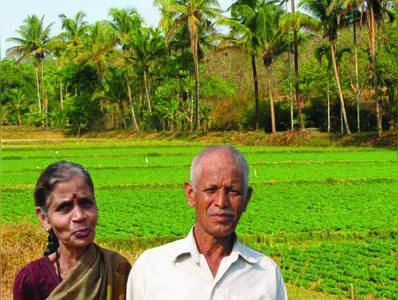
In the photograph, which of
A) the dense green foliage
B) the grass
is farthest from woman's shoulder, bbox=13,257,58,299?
the dense green foliage

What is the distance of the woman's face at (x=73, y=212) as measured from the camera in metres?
2.08

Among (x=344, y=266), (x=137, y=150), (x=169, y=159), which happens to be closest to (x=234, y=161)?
(x=344, y=266)

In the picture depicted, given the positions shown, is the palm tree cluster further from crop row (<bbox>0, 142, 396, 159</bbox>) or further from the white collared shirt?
the white collared shirt

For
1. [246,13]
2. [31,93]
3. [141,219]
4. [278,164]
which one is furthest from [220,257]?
[31,93]

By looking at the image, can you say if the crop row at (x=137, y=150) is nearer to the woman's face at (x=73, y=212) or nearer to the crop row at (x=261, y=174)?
the crop row at (x=261, y=174)

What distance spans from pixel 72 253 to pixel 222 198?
66cm

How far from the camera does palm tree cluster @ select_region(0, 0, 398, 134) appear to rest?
28.1 m

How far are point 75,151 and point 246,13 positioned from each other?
13.6 m

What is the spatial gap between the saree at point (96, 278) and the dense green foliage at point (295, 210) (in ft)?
13.5

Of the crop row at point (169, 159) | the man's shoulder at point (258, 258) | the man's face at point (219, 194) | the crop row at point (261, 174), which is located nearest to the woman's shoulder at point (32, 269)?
the man's face at point (219, 194)

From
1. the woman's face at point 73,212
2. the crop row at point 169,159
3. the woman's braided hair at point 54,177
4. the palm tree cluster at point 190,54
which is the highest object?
the palm tree cluster at point 190,54

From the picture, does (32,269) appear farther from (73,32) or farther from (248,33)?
(73,32)

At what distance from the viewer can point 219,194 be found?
1.93 metres

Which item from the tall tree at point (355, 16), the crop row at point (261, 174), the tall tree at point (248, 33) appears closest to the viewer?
the crop row at point (261, 174)
